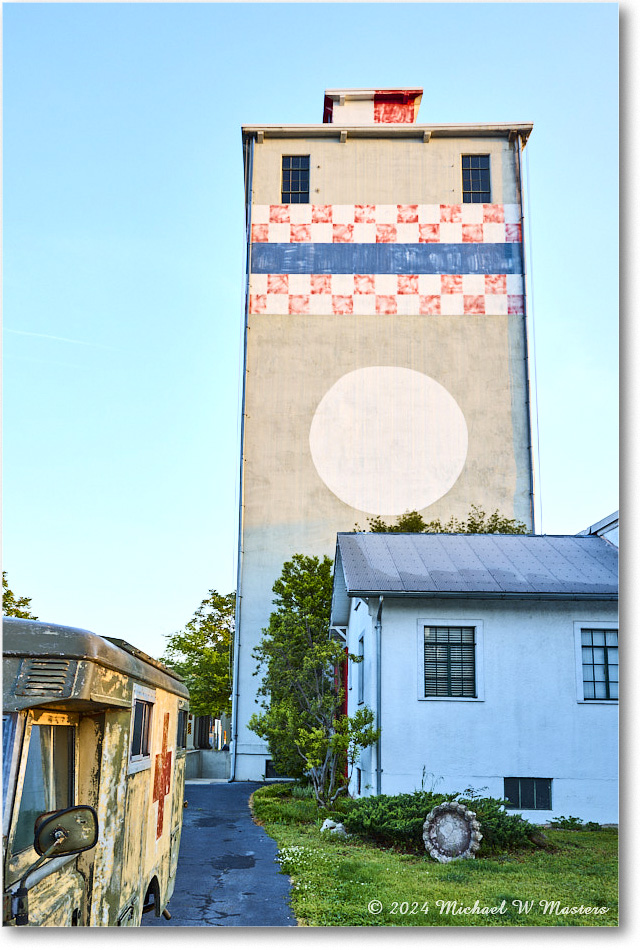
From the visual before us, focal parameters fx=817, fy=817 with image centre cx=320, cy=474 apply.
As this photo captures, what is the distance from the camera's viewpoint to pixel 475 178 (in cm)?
2786

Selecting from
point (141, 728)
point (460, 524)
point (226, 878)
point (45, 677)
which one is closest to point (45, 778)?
point (45, 677)

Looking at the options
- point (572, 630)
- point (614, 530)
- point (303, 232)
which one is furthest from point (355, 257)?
point (572, 630)

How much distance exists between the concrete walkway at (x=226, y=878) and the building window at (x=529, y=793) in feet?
12.6

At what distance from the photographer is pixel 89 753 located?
168 inches

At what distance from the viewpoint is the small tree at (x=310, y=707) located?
14273mm

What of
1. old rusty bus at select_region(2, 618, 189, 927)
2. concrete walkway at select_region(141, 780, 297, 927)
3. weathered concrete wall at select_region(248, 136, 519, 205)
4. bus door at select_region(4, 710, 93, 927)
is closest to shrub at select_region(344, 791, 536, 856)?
concrete walkway at select_region(141, 780, 297, 927)

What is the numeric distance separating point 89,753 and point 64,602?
3754mm

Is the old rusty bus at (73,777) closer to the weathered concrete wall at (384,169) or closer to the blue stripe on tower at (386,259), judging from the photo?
the blue stripe on tower at (386,259)

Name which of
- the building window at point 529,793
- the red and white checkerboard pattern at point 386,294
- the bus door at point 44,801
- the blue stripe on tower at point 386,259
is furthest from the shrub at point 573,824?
the blue stripe on tower at point 386,259

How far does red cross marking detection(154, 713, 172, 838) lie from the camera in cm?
625

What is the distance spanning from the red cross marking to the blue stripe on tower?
22.6 meters

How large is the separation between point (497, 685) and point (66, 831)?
10.6 m

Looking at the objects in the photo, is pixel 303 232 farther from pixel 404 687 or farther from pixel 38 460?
pixel 38 460

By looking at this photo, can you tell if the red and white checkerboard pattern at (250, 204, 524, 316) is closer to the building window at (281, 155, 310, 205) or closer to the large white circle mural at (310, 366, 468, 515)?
the building window at (281, 155, 310, 205)
